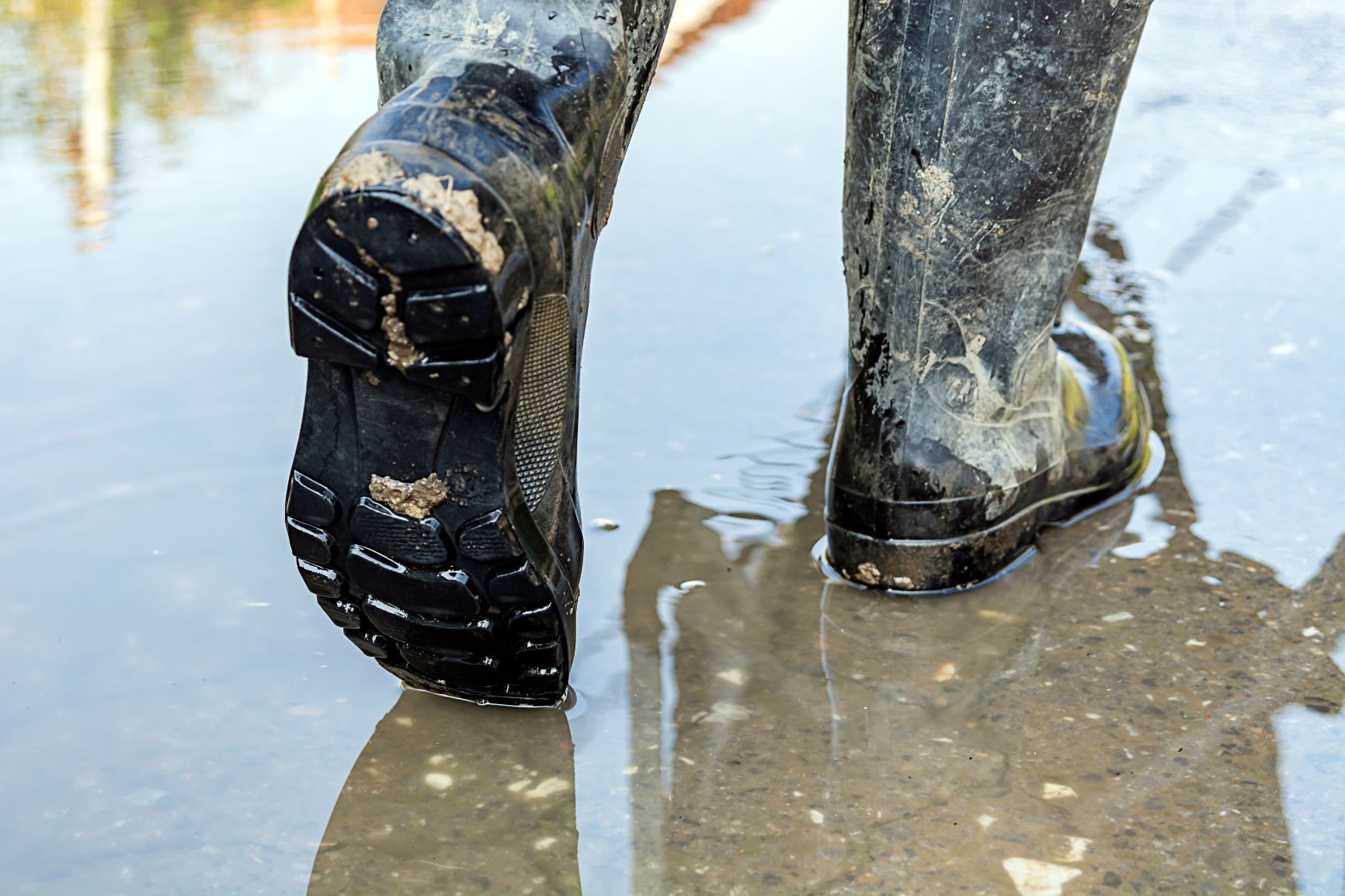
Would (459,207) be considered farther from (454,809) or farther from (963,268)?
(963,268)

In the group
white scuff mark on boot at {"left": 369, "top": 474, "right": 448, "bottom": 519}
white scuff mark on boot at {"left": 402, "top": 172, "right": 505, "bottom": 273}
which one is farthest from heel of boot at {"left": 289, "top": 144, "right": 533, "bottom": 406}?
white scuff mark on boot at {"left": 369, "top": 474, "right": 448, "bottom": 519}

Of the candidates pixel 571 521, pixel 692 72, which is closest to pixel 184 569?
pixel 571 521

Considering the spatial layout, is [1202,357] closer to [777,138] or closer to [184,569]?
[777,138]

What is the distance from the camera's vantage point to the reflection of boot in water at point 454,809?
1.09 metres

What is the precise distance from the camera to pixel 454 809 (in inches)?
45.9

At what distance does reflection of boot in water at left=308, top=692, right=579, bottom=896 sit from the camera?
1.09 metres

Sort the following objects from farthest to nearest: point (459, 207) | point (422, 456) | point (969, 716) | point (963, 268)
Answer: point (963, 268)
point (969, 716)
point (422, 456)
point (459, 207)

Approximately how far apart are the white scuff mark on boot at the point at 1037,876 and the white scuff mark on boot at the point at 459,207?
2.08 ft

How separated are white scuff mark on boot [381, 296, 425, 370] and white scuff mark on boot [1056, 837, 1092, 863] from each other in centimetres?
66

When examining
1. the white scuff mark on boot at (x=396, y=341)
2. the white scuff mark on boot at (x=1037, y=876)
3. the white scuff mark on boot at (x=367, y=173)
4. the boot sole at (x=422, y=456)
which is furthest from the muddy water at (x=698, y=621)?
the white scuff mark on boot at (x=367, y=173)

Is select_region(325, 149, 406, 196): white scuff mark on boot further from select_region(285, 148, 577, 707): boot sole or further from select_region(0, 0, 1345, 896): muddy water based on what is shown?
select_region(0, 0, 1345, 896): muddy water

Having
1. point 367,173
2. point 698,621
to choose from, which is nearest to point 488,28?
point 367,173

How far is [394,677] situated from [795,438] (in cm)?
68

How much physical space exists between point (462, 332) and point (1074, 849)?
66cm
